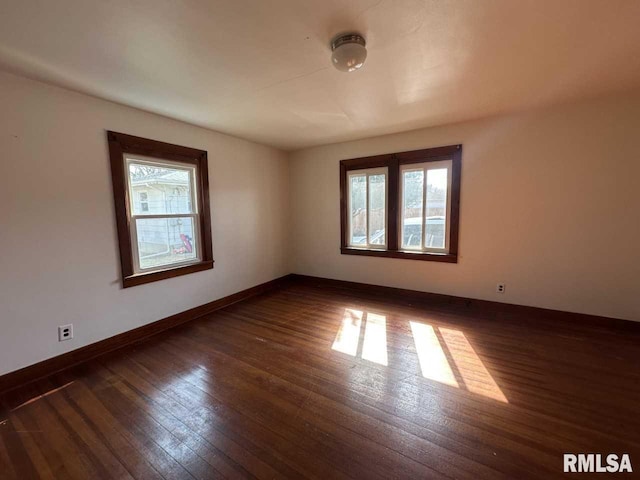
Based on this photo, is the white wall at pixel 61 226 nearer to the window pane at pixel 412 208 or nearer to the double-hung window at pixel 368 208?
the double-hung window at pixel 368 208

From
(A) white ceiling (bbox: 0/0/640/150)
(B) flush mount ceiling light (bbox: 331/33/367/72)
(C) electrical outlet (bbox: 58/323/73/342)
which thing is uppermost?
(A) white ceiling (bbox: 0/0/640/150)

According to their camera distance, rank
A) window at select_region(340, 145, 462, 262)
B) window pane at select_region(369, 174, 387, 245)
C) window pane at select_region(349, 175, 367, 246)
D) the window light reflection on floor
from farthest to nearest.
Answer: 1. window pane at select_region(349, 175, 367, 246)
2. window pane at select_region(369, 174, 387, 245)
3. window at select_region(340, 145, 462, 262)
4. the window light reflection on floor

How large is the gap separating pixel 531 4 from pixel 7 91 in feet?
12.0

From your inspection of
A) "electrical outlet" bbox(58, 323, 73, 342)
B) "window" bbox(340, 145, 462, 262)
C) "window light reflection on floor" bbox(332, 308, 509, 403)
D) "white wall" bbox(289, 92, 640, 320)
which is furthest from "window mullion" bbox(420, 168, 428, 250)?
"electrical outlet" bbox(58, 323, 73, 342)

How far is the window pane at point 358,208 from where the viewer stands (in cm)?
423

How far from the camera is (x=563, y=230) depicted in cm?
293

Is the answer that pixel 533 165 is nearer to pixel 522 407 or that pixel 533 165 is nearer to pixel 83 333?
pixel 522 407

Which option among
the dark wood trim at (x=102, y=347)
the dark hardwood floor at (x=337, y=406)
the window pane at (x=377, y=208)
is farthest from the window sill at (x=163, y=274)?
the window pane at (x=377, y=208)

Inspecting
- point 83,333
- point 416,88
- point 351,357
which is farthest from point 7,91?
point 351,357

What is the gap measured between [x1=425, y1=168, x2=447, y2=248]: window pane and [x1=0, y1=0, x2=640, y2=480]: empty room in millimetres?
28

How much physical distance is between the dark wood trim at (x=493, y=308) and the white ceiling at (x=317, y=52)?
7.80ft

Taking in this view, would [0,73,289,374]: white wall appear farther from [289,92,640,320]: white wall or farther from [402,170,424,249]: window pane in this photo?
[289,92,640,320]: white wall

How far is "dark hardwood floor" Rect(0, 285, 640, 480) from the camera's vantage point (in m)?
1.40

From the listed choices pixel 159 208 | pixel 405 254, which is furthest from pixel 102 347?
pixel 405 254
